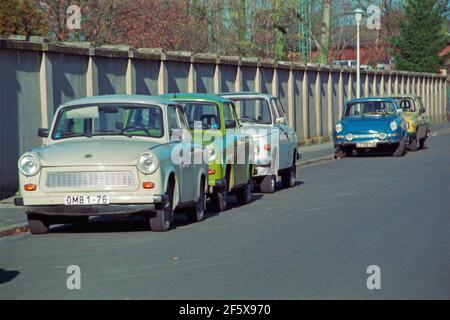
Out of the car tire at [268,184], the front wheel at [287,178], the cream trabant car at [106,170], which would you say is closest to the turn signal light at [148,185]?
the cream trabant car at [106,170]

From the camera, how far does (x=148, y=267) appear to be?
36.0 ft

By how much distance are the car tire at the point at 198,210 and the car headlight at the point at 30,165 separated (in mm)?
2484

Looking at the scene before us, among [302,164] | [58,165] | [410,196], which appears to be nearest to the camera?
[58,165]

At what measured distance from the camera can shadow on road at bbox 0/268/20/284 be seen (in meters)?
10.4

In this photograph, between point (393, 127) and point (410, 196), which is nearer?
point (410, 196)

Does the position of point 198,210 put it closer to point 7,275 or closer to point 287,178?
point 7,275

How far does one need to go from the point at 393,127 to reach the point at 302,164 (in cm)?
315

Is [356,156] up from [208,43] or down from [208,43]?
down

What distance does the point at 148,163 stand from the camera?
14039 mm

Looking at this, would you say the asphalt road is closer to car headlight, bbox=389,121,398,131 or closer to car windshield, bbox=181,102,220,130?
car windshield, bbox=181,102,220,130

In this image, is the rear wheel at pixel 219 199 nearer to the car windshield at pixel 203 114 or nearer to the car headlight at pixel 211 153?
the car headlight at pixel 211 153

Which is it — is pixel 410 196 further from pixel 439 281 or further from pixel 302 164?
pixel 302 164
